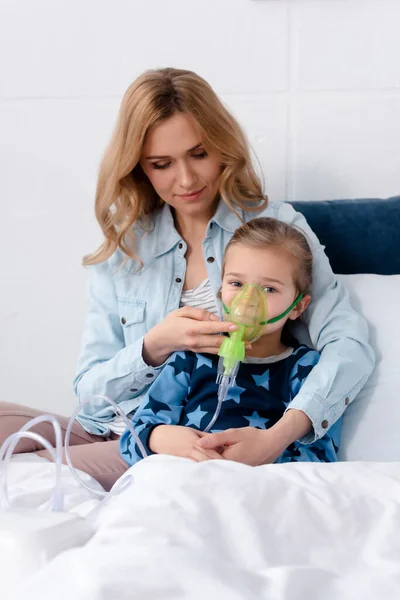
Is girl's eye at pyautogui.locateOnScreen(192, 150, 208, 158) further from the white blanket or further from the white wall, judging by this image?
the white blanket

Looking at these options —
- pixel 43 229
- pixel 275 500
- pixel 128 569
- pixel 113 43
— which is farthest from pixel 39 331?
pixel 128 569

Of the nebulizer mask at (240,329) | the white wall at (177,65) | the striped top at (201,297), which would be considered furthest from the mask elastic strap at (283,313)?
the white wall at (177,65)

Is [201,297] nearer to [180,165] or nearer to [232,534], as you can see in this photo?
[180,165]

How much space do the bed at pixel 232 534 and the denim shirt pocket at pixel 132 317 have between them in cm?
50

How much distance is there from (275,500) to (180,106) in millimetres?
1012

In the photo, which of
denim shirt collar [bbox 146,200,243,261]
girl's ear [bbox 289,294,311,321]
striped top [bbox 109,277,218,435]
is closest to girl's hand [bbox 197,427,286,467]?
girl's ear [bbox 289,294,311,321]

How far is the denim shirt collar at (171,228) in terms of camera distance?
80.7 inches

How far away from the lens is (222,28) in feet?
7.40

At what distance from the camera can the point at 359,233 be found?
213 cm

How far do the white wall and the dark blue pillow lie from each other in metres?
0.21

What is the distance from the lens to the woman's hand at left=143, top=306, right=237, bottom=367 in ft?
5.72

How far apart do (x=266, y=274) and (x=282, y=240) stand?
10 cm

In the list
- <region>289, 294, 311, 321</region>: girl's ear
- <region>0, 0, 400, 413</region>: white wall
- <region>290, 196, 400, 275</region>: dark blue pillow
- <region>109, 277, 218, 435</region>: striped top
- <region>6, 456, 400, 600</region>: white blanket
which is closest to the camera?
<region>6, 456, 400, 600</region>: white blanket

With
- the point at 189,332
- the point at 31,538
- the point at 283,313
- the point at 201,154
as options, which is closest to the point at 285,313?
the point at 283,313
